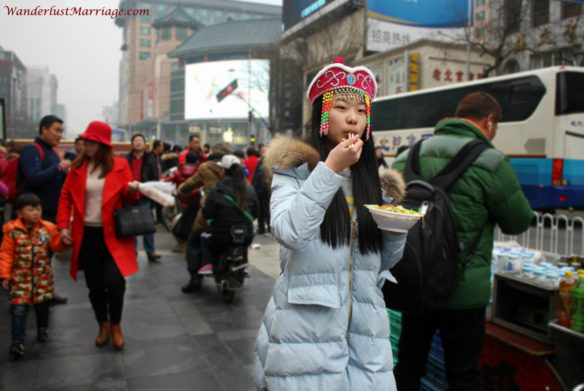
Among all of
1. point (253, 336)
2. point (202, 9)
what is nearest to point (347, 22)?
point (253, 336)

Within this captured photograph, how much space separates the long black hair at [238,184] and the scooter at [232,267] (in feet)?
1.02

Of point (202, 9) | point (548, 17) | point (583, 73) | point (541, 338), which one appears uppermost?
point (202, 9)

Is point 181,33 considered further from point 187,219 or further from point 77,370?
point 77,370

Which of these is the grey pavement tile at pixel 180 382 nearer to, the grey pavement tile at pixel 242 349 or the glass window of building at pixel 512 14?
the grey pavement tile at pixel 242 349

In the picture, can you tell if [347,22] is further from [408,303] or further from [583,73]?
[408,303]

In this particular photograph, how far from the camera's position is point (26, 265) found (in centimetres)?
409

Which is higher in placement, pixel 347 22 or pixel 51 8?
pixel 347 22

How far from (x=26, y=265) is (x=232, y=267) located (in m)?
2.37

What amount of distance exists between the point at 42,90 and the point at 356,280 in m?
8.57

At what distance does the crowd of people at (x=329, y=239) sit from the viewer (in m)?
1.76

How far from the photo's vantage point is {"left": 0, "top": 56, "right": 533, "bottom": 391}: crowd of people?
5.77 ft

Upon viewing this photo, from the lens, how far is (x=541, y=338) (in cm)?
303

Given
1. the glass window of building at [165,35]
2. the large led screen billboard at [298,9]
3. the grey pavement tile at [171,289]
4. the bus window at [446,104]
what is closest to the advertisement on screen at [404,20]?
the large led screen billboard at [298,9]

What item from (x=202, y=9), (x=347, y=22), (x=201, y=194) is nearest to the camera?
(x=201, y=194)
